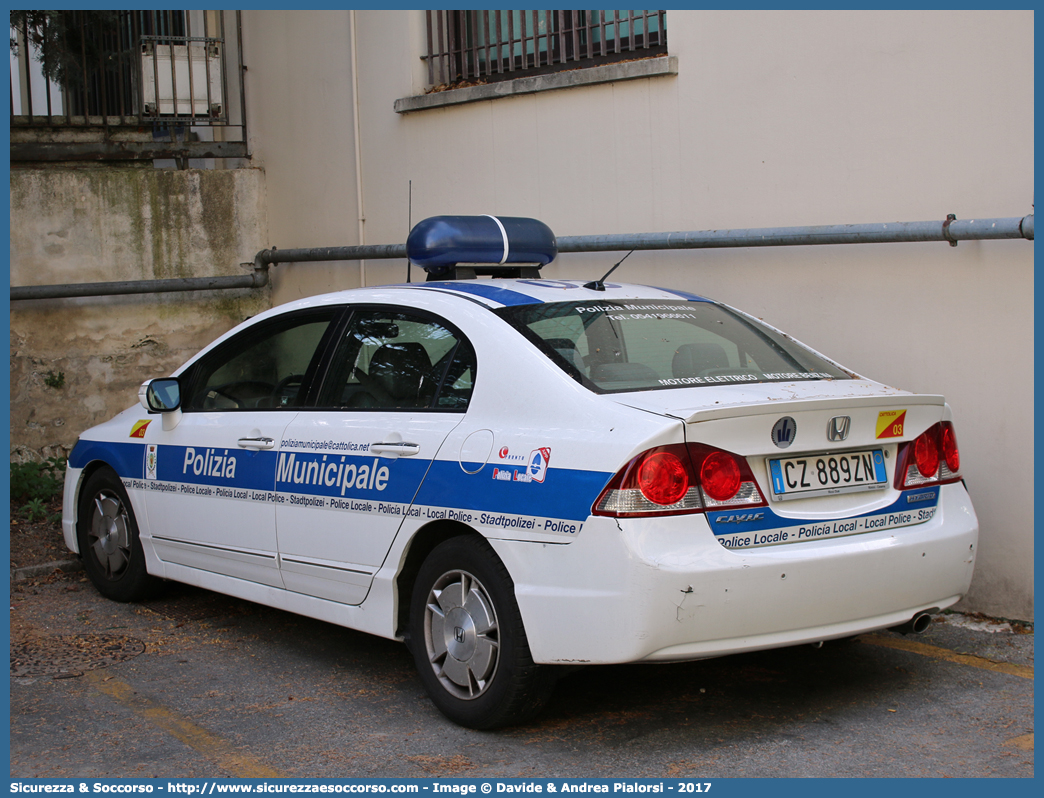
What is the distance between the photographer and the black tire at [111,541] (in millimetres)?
5926

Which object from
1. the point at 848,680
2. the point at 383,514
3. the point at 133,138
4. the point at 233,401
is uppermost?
the point at 133,138

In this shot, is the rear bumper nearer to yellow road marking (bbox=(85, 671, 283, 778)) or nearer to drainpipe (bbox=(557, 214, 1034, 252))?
yellow road marking (bbox=(85, 671, 283, 778))

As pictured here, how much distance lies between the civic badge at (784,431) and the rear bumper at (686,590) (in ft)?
1.11

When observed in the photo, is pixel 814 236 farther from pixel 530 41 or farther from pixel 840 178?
pixel 530 41

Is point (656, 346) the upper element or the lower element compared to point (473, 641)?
upper

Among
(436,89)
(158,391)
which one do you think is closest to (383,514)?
(158,391)

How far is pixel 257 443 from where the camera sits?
4.96m

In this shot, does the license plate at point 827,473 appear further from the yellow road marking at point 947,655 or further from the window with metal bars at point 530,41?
the window with metal bars at point 530,41

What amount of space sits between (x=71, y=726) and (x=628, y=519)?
2.30m

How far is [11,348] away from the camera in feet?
29.3

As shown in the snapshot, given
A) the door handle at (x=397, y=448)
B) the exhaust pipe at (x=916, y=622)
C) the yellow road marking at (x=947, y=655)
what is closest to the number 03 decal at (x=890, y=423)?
the exhaust pipe at (x=916, y=622)

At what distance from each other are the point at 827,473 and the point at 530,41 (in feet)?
16.6

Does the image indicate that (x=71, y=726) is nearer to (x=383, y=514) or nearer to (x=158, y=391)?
(x=383, y=514)

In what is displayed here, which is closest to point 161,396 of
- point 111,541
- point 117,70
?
point 111,541
